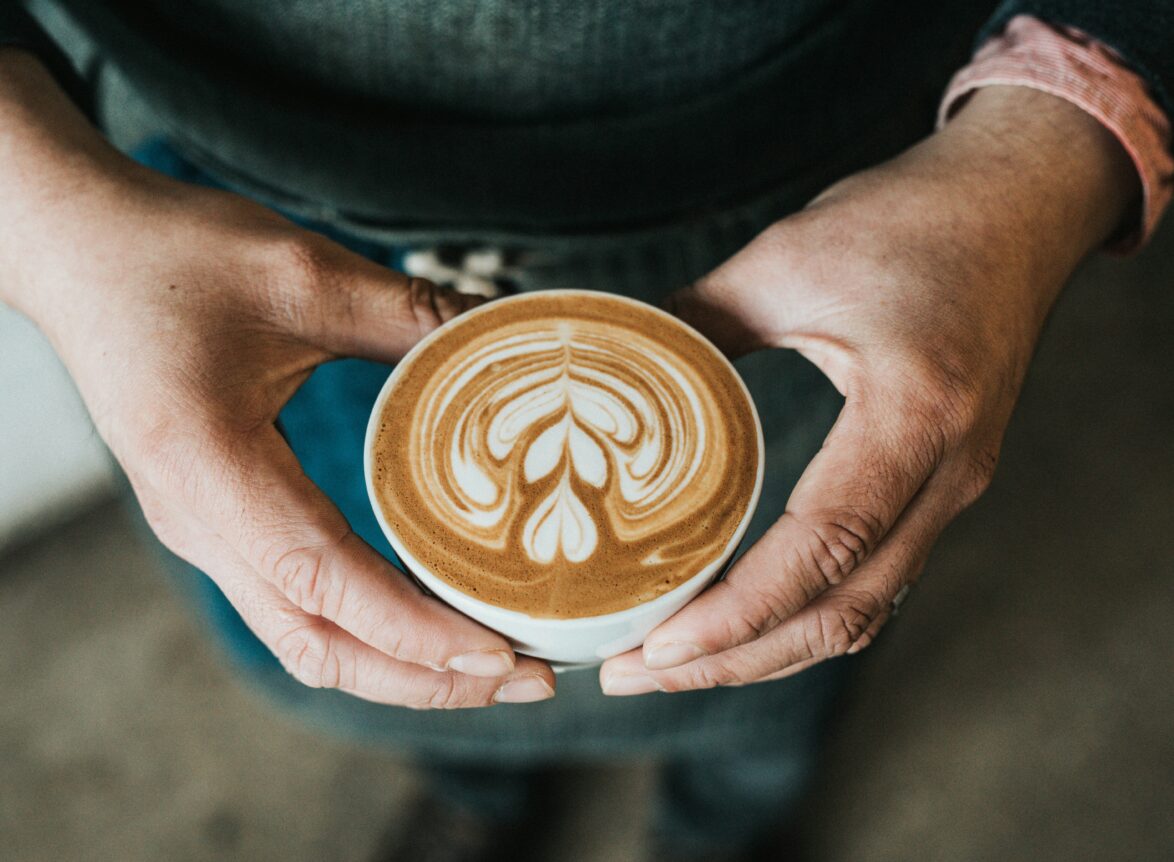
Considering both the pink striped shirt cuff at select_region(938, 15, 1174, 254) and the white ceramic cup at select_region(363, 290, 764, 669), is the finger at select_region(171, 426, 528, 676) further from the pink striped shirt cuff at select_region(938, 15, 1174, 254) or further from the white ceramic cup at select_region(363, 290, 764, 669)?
the pink striped shirt cuff at select_region(938, 15, 1174, 254)

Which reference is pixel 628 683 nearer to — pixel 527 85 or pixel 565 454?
pixel 565 454

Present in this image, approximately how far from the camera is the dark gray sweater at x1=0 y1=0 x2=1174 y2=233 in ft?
2.50

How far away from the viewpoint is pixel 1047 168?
2.59 ft

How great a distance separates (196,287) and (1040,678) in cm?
169

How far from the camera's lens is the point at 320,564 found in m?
0.64

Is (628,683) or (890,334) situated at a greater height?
(890,334)

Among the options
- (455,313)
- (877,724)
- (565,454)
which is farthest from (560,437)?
(877,724)

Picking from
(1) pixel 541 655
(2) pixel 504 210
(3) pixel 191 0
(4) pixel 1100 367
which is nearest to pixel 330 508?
(1) pixel 541 655

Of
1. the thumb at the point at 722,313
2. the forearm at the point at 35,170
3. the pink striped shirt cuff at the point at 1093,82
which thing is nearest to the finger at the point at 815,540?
the thumb at the point at 722,313

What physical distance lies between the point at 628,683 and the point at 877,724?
1.25m

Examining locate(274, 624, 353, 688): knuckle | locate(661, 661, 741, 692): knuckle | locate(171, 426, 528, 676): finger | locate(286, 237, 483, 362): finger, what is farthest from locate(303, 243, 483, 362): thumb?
locate(661, 661, 741, 692): knuckle

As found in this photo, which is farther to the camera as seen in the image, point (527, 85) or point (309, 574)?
point (527, 85)

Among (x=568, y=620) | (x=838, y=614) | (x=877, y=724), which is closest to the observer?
(x=568, y=620)

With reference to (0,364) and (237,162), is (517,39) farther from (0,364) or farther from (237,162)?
(0,364)
